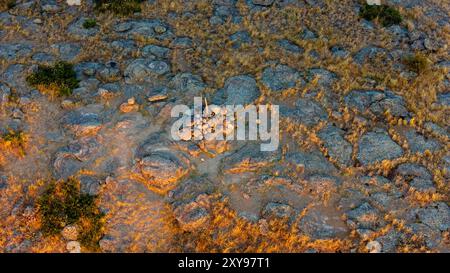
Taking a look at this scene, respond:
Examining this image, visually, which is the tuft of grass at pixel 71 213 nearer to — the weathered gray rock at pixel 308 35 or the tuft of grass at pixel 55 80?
the tuft of grass at pixel 55 80

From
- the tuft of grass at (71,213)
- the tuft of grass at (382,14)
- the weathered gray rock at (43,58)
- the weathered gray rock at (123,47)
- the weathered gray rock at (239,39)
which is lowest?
the tuft of grass at (71,213)

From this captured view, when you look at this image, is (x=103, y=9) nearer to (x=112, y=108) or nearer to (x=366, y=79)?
(x=112, y=108)

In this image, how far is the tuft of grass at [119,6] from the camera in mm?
25784

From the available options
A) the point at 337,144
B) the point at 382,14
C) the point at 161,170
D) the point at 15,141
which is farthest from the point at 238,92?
the point at 382,14

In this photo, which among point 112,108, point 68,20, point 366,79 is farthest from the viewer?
point 68,20

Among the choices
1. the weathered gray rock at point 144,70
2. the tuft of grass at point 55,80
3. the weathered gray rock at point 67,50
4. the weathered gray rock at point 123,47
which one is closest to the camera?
the tuft of grass at point 55,80

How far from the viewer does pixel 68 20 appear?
25391 millimetres

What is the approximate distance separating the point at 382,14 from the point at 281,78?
861cm

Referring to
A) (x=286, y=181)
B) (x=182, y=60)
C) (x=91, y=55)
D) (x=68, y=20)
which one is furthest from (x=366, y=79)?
(x=68, y=20)

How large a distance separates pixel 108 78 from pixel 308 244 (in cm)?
1237

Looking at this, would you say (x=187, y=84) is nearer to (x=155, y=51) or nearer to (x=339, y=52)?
(x=155, y=51)

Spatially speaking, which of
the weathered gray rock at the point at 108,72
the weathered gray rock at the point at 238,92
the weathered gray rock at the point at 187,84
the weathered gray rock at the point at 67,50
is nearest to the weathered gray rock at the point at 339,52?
the weathered gray rock at the point at 238,92

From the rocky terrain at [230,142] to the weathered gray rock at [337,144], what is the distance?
0.20 feet

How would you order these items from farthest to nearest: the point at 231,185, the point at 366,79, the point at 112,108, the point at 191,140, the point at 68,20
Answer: the point at 68,20 → the point at 366,79 → the point at 112,108 → the point at 191,140 → the point at 231,185
